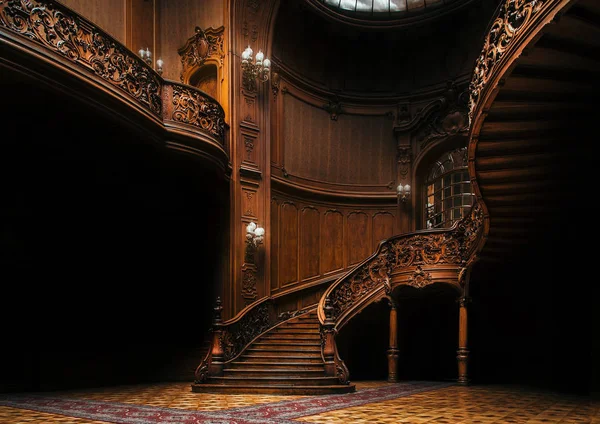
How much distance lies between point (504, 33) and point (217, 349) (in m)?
6.68

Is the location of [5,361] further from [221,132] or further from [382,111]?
[382,111]

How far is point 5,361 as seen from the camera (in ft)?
32.6

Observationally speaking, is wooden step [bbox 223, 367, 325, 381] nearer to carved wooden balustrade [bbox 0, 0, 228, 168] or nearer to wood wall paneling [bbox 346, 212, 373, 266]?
carved wooden balustrade [bbox 0, 0, 228, 168]

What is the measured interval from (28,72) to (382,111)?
1014cm

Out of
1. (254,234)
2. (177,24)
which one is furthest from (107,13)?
(254,234)

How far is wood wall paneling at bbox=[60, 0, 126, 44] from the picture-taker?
11.4m

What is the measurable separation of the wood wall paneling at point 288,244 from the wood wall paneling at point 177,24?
3.75 metres

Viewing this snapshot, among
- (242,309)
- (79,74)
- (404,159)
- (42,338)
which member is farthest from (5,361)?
(404,159)

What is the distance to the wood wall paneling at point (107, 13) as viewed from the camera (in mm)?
11395

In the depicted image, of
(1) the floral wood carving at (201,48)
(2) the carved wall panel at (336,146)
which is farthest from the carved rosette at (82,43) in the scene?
(2) the carved wall panel at (336,146)

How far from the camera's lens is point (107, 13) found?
480 inches

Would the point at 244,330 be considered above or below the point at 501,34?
below

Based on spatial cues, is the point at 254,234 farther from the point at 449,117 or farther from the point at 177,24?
the point at 449,117

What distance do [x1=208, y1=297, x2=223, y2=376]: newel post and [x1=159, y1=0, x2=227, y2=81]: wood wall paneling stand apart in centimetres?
580
